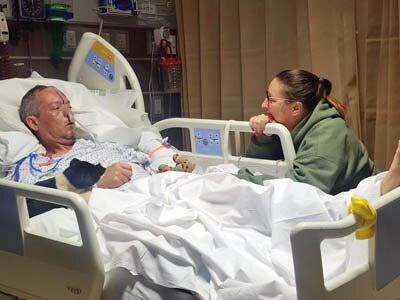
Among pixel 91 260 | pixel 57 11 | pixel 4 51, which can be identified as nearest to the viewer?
pixel 91 260

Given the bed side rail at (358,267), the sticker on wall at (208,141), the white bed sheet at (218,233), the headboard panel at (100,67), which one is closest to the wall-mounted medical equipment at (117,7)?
Answer: the headboard panel at (100,67)

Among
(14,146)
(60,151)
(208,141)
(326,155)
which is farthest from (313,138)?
(14,146)

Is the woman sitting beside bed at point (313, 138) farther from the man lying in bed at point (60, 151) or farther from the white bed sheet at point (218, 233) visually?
the man lying in bed at point (60, 151)

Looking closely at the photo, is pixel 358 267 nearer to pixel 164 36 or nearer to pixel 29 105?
pixel 29 105

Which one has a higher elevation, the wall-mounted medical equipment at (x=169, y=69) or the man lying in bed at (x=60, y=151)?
the wall-mounted medical equipment at (x=169, y=69)

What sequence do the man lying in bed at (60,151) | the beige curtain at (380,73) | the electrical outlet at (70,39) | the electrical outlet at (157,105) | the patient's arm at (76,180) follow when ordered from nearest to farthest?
the patient's arm at (76,180), the man lying in bed at (60,151), the beige curtain at (380,73), the electrical outlet at (70,39), the electrical outlet at (157,105)

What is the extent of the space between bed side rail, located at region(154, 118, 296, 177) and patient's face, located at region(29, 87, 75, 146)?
1.65 ft

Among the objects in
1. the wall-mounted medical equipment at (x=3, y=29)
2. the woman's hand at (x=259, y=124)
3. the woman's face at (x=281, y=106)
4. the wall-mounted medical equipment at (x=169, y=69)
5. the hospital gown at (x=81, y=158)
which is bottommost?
the hospital gown at (x=81, y=158)

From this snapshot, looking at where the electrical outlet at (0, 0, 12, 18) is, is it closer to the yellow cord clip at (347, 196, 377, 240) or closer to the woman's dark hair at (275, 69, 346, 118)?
the woman's dark hair at (275, 69, 346, 118)

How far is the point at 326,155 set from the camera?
183 cm

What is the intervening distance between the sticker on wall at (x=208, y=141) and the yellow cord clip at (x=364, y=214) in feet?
3.64

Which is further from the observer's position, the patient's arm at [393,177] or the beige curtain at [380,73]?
the beige curtain at [380,73]

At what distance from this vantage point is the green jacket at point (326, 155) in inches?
70.9

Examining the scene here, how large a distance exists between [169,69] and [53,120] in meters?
1.18
